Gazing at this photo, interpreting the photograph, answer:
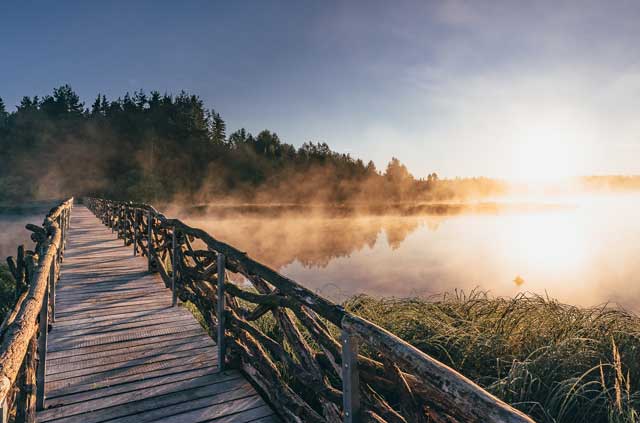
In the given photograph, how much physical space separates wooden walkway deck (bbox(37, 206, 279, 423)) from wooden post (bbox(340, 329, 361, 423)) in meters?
1.12

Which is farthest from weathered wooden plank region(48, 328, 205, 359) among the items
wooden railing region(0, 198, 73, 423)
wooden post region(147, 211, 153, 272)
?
wooden post region(147, 211, 153, 272)

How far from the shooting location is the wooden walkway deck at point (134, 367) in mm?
2998

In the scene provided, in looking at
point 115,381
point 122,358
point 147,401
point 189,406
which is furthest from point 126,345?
point 189,406

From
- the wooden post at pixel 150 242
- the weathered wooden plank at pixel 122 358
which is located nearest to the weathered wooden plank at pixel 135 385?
the weathered wooden plank at pixel 122 358

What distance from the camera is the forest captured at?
55.8 m

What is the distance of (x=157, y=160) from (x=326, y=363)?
227ft

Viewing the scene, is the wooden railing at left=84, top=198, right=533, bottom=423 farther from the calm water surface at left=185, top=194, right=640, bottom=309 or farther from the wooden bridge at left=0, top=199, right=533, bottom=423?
the calm water surface at left=185, top=194, right=640, bottom=309

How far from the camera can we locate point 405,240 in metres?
29.4

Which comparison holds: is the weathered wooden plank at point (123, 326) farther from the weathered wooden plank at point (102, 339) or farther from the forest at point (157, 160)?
the forest at point (157, 160)

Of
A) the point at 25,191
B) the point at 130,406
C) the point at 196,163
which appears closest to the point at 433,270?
the point at 130,406

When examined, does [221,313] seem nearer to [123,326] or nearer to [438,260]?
[123,326]

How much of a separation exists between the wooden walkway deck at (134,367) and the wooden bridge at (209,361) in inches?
0.5

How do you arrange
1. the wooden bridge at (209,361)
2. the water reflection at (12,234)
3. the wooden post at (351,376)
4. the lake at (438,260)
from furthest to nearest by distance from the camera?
the water reflection at (12,234)
the lake at (438,260)
the wooden post at (351,376)
the wooden bridge at (209,361)

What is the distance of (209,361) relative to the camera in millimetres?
3939
